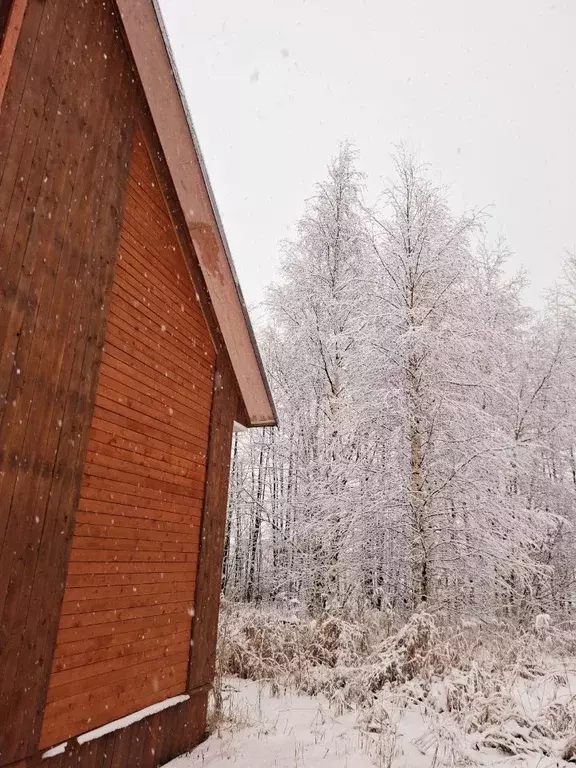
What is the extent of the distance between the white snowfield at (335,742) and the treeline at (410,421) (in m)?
2.32

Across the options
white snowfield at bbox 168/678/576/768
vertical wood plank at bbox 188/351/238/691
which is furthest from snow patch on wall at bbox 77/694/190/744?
white snowfield at bbox 168/678/576/768

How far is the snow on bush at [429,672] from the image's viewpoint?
5410mm

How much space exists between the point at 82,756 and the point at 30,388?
2.76 metres

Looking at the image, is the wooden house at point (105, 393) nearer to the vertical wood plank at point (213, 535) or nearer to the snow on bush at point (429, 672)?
the vertical wood plank at point (213, 535)

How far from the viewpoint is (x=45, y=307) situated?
12.2 feet

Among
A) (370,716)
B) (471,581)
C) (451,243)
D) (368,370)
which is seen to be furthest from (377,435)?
(370,716)

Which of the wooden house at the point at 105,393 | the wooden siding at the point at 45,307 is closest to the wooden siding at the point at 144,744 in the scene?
the wooden house at the point at 105,393

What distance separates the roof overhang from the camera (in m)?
4.91

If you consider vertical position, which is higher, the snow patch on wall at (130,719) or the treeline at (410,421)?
the treeline at (410,421)

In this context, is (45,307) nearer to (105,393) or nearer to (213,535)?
(105,393)

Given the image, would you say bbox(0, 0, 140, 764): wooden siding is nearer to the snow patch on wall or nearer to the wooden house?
the wooden house

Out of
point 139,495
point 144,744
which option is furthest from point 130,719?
point 139,495

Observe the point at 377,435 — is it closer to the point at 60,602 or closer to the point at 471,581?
the point at 471,581

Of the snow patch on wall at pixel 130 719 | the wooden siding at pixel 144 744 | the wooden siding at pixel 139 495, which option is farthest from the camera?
the wooden siding at pixel 139 495
